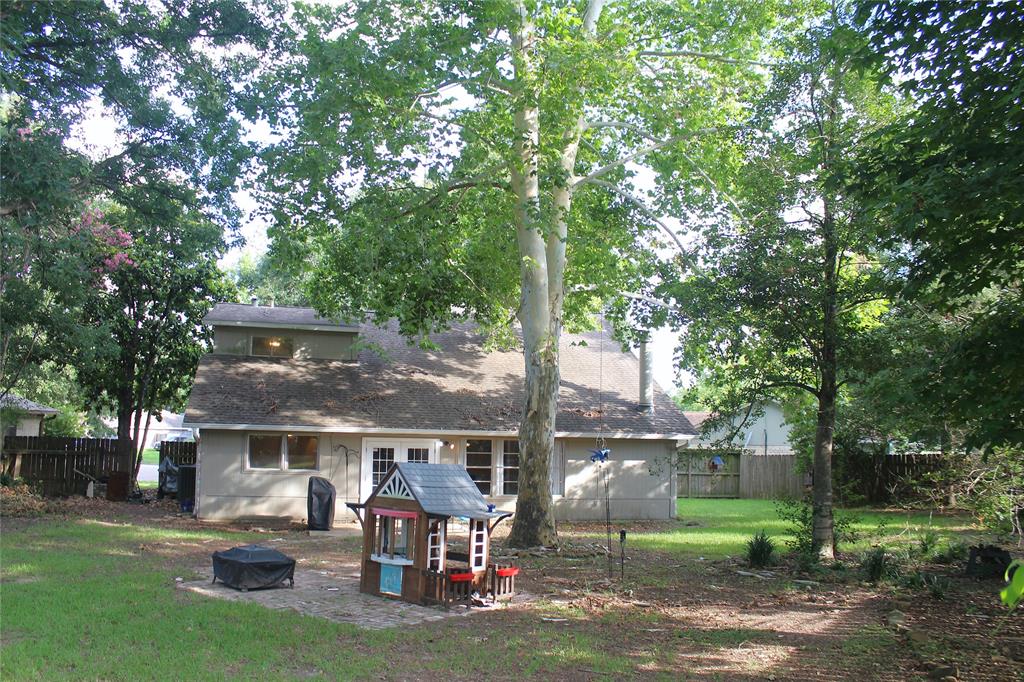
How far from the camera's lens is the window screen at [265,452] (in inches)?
832

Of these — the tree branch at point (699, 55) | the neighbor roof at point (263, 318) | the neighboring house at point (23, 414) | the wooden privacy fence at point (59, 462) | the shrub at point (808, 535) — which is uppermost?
the tree branch at point (699, 55)

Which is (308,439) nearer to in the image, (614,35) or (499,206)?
(499,206)

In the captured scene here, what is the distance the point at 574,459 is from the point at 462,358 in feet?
17.1

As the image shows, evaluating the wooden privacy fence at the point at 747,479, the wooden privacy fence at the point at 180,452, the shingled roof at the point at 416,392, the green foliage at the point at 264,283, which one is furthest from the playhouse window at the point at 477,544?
the green foliage at the point at 264,283

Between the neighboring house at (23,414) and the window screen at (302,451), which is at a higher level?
the neighboring house at (23,414)

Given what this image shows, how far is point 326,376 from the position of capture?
76.6ft

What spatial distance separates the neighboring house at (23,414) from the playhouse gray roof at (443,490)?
1834cm

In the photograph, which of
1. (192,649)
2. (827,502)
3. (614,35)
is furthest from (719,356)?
(192,649)

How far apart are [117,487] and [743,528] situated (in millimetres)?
18544

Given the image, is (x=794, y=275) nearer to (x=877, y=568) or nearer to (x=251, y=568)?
(x=877, y=568)

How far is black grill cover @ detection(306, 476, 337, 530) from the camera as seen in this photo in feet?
62.8

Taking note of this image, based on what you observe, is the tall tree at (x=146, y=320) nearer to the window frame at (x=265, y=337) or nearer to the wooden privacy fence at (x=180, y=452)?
the wooden privacy fence at (x=180, y=452)

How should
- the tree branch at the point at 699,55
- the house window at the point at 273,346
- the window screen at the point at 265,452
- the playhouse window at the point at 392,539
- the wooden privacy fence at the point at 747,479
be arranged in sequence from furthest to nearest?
the wooden privacy fence at the point at 747,479 < the house window at the point at 273,346 < the window screen at the point at 265,452 < the tree branch at the point at 699,55 < the playhouse window at the point at 392,539

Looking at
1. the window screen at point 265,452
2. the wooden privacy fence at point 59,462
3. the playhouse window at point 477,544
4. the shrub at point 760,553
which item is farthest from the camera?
the wooden privacy fence at point 59,462
